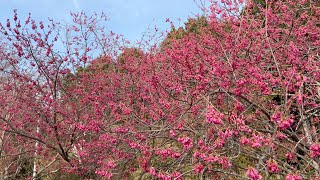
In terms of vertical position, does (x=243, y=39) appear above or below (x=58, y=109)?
below

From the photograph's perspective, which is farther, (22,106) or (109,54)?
Answer: (109,54)

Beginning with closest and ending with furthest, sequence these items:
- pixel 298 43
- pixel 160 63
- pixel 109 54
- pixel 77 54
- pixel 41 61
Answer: pixel 298 43 → pixel 41 61 → pixel 77 54 → pixel 160 63 → pixel 109 54

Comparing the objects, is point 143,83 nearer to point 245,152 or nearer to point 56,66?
point 56,66

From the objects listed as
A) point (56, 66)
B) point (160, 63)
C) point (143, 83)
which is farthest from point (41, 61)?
point (160, 63)

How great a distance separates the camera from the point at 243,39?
20.7ft

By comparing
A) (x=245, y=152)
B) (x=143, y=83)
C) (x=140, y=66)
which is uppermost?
(x=140, y=66)

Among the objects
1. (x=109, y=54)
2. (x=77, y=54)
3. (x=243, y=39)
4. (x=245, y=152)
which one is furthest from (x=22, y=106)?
(x=245, y=152)

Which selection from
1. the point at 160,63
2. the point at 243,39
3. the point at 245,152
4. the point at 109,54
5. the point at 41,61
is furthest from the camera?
the point at 109,54

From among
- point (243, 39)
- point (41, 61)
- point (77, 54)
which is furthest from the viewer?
point (77, 54)

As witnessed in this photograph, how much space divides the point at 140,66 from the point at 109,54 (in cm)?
148

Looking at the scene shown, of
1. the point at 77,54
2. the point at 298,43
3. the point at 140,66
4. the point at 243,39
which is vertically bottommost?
the point at 298,43

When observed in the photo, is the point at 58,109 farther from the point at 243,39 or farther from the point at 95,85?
the point at 243,39

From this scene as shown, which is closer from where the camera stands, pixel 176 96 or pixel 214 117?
pixel 214 117

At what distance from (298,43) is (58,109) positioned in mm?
5274
